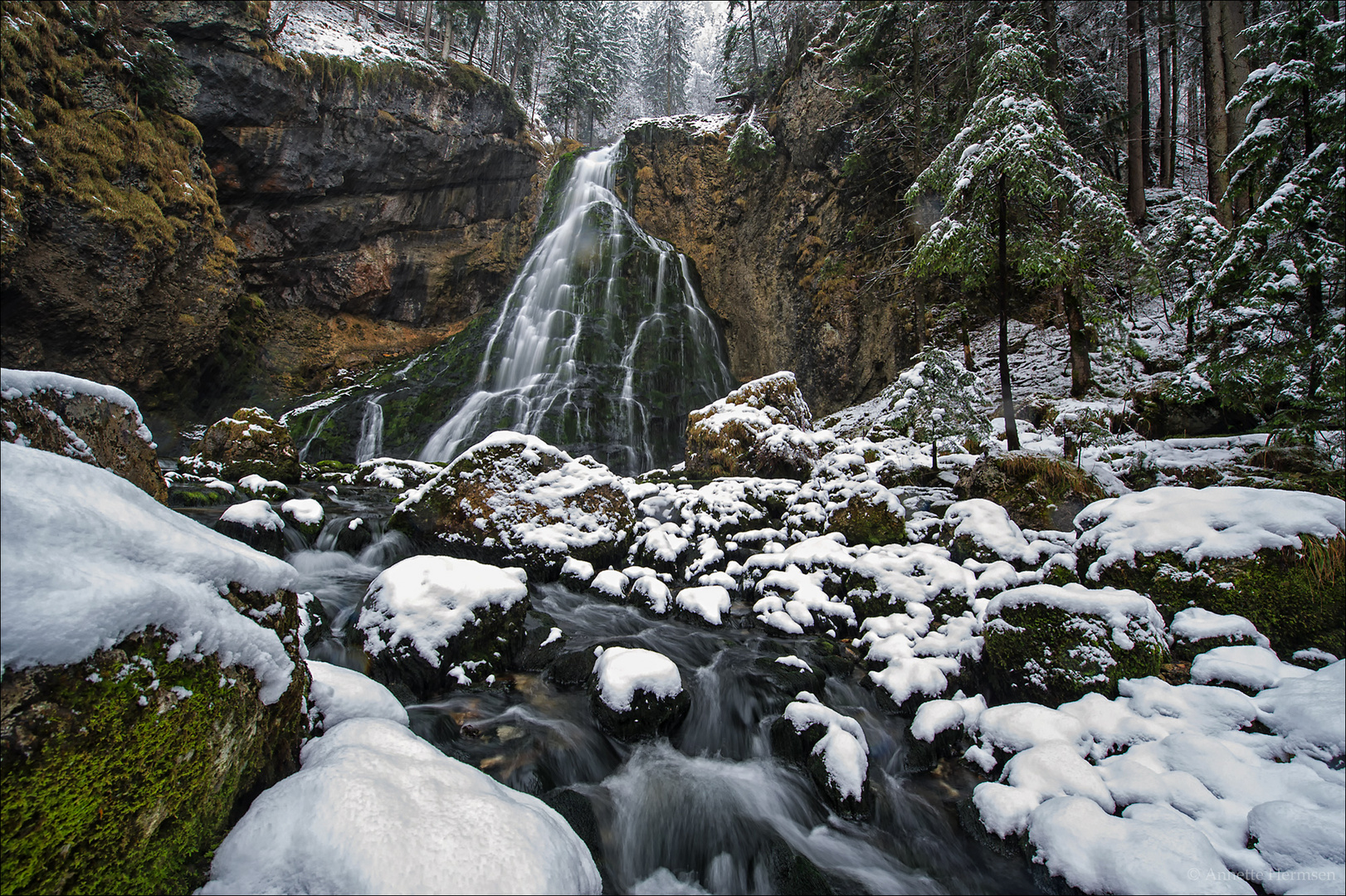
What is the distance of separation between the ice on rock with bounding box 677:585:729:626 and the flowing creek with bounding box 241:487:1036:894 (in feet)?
2.34

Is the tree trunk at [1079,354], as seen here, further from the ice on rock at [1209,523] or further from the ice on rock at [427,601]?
the ice on rock at [427,601]

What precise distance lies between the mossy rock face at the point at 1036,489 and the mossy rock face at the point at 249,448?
14.4m

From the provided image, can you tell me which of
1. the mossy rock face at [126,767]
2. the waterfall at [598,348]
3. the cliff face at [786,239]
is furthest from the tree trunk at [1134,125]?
the mossy rock face at [126,767]

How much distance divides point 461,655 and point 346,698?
1781 mm

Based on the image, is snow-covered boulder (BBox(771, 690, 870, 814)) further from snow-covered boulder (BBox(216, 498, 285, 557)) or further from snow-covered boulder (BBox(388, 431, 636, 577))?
snow-covered boulder (BBox(216, 498, 285, 557))

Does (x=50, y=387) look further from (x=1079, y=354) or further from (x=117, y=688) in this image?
(x=1079, y=354)

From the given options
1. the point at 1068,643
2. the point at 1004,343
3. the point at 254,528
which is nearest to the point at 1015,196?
the point at 1004,343

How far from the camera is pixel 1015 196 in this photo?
27.2 ft

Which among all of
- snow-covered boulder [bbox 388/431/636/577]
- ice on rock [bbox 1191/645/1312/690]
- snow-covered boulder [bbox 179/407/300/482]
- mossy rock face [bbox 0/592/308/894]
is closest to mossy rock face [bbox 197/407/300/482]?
snow-covered boulder [bbox 179/407/300/482]

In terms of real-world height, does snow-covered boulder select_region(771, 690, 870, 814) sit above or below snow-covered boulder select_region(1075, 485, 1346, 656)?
below

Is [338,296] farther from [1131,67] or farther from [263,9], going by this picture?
[1131,67]

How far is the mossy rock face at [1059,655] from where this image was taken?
412 centimetres

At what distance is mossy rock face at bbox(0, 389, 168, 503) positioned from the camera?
3.05m

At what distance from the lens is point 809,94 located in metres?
19.0
